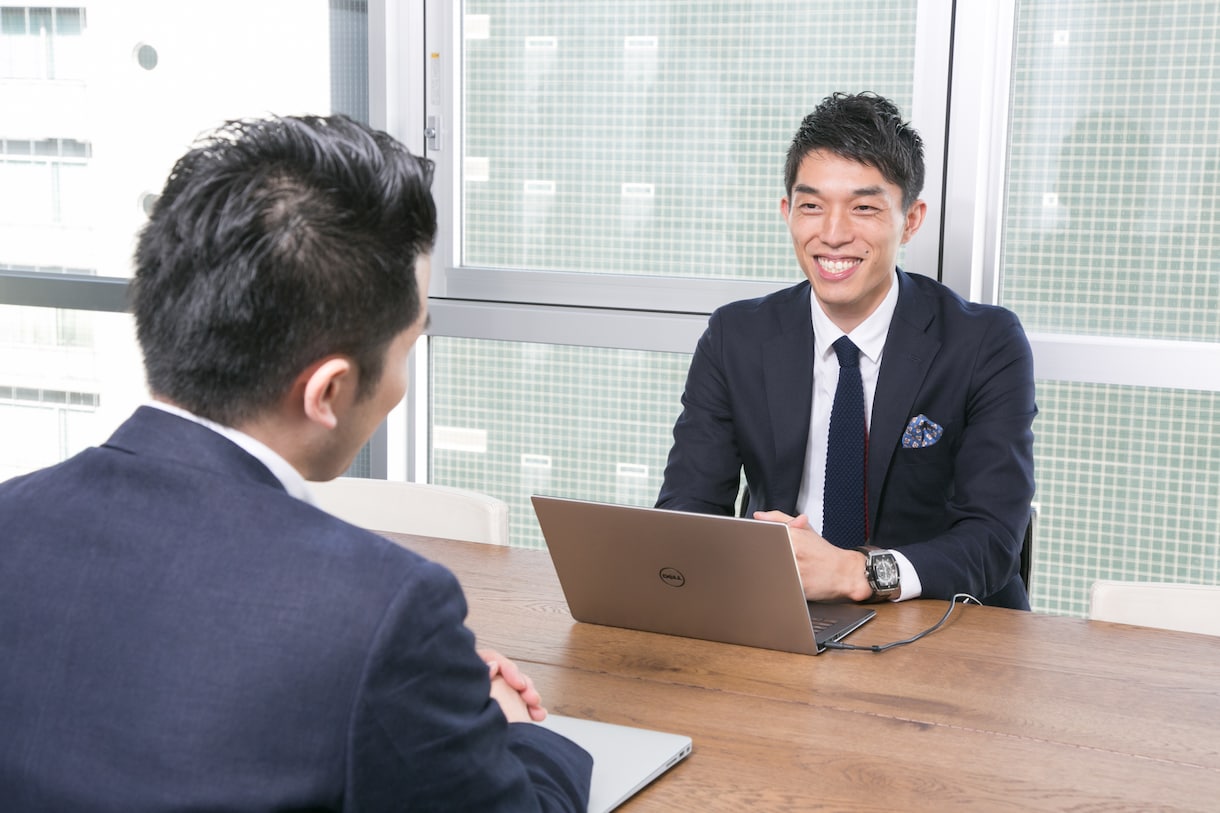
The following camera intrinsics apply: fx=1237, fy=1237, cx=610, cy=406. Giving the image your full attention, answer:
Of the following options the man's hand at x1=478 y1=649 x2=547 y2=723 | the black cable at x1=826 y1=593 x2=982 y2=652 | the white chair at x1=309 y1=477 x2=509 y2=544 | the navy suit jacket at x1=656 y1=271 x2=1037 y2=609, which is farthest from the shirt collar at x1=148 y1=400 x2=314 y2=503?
the navy suit jacket at x1=656 y1=271 x2=1037 y2=609

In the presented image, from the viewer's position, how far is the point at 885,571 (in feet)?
6.00

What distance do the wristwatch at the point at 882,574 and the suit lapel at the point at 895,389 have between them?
475 mm

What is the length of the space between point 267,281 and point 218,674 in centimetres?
28

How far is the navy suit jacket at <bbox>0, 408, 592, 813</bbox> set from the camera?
0.83m

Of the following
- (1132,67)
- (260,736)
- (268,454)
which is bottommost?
(260,736)

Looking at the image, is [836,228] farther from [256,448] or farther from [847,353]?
[256,448]

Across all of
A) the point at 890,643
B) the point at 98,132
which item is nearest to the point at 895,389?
the point at 890,643

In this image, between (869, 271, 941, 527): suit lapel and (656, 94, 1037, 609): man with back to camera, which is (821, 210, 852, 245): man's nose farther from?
(869, 271, 941, 527): suit lapel

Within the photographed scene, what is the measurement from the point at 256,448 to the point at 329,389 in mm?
72

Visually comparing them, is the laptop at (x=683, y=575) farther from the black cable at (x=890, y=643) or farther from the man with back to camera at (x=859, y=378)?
the man with back to camera at (x=859, y=378)

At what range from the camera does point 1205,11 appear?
9.39 ft

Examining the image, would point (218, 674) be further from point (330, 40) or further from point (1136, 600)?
point (330, 40)

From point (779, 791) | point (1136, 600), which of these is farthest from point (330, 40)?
point (779, 791)

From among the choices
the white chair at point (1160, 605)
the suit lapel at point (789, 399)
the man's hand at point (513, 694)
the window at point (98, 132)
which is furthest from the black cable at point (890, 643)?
the window at point (98, 132)
